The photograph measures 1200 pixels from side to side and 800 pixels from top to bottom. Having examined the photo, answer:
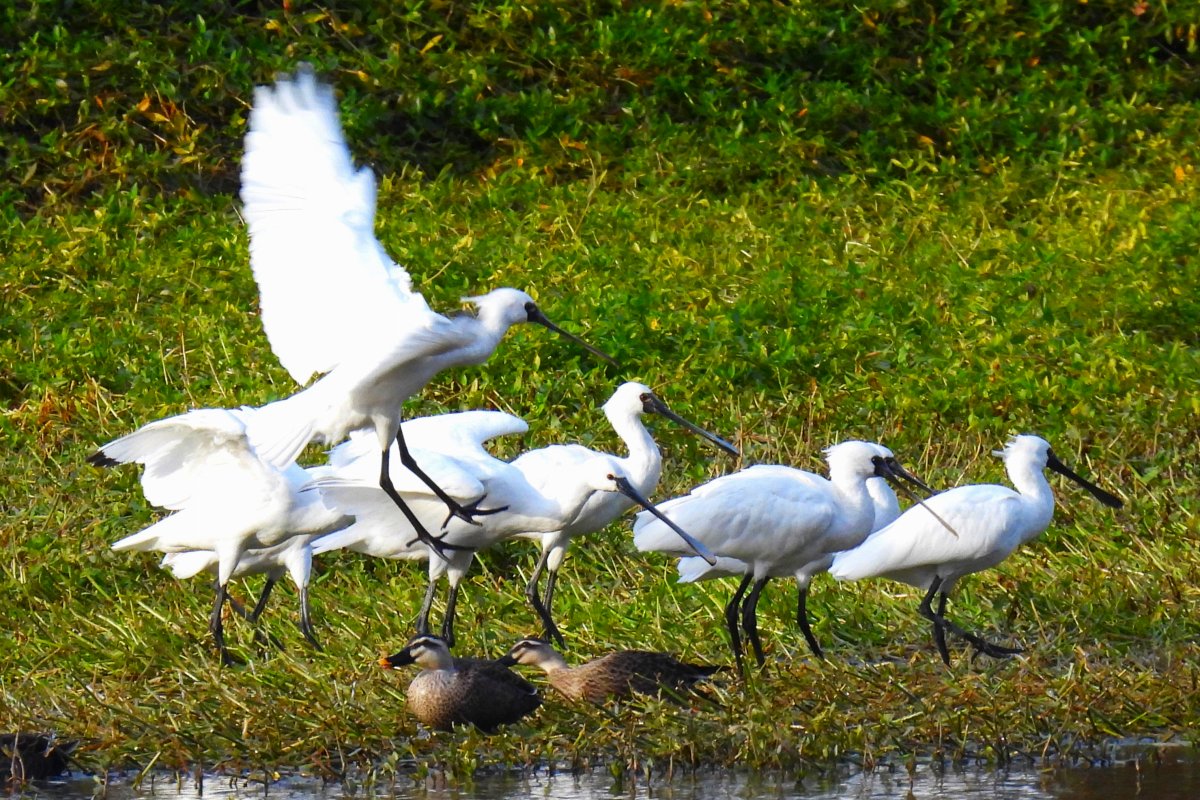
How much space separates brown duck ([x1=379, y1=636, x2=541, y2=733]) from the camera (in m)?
6.47

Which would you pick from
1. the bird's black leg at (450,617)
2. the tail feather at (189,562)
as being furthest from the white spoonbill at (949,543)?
the tail feather at (189,562)

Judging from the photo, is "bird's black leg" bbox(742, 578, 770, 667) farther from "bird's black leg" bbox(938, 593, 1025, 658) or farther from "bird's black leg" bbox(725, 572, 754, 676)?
"bird's black leg" bbox(938, 593, 1025, 658)

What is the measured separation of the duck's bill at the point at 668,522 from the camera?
7.46m

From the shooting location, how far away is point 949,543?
743 cm

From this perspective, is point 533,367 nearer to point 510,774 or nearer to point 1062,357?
point 1062,357

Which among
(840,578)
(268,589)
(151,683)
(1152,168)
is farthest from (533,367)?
(1152,168)

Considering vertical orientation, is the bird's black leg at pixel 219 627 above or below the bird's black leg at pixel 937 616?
below

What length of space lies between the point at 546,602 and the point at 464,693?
1.64 metres

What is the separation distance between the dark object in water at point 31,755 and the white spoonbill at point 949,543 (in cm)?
288

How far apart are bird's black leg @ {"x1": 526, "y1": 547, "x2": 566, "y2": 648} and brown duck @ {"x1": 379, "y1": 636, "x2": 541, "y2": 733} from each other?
91 cm

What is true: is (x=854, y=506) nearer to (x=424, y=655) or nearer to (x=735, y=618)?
(x=735, y=618)

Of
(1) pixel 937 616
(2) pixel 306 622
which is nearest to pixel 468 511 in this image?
(2) pixel 306 622

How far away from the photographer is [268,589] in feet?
27.8

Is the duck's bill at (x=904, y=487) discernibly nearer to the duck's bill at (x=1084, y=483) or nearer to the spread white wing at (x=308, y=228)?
the duck's bill at (x=1084, y=483)
